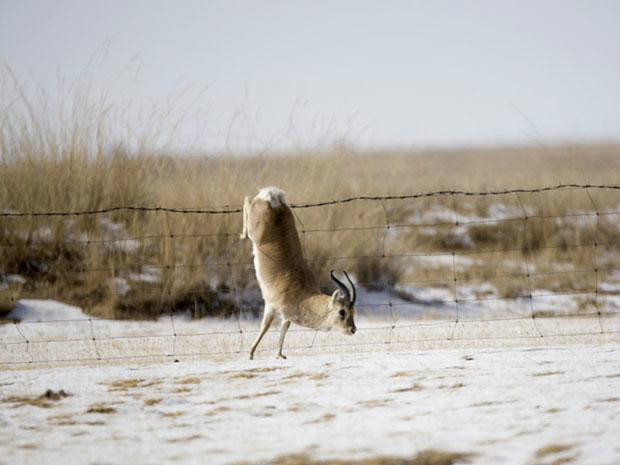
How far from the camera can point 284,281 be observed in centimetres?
828

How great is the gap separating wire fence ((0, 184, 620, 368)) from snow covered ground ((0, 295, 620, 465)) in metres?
0.45

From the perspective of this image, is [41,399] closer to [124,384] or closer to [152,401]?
[124,384]

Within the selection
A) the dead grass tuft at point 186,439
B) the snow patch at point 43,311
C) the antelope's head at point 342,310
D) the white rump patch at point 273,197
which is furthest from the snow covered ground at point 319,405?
the snow patch at point 43,311

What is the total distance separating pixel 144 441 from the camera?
208 inches

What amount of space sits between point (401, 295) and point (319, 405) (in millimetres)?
6844

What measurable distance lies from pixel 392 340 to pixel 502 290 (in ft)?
14.0

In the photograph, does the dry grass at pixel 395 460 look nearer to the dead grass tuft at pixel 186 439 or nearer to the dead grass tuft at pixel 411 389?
the dead grass tuft at pixel 186 439

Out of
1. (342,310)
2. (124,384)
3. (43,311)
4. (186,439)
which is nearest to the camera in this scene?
(186,439)

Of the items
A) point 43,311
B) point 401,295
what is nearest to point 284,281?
point 43,311

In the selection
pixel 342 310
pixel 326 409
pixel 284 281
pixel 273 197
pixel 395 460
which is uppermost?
pixel 273 197

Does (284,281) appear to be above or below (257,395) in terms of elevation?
above

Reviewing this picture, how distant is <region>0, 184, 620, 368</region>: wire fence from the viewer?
31.8 ft

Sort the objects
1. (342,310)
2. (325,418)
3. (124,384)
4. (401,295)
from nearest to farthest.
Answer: (325,418) < (124,384) < (342,310) < (401,295)

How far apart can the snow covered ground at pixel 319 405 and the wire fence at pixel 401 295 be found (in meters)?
0.45
